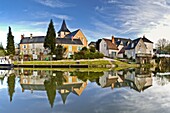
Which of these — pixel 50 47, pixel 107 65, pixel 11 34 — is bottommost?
pixel 107 65

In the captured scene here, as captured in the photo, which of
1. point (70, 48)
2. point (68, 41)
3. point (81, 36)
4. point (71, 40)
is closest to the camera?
point (70, 48)

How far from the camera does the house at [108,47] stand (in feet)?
181

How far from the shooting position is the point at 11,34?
4819 cm

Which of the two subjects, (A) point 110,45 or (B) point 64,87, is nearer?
(B) point 64,87

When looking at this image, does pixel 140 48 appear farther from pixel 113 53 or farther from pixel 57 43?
pixel 57 43

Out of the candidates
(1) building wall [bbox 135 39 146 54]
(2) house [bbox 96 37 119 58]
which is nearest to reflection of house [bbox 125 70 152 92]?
(1) building wall [bbox 135 39 146 54]

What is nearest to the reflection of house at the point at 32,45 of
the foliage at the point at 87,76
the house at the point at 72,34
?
the house at the point at 72,34

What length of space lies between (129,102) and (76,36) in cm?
5053

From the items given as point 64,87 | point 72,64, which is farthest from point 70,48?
point 64,87

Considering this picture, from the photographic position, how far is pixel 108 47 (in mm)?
54969

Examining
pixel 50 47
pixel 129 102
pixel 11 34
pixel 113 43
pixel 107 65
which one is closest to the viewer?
pixel 129 102

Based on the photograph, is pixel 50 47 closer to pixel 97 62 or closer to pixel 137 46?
pixel 97 62

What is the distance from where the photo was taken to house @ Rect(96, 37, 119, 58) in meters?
55.1

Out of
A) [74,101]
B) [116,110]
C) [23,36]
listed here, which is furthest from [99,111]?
[23,36]
